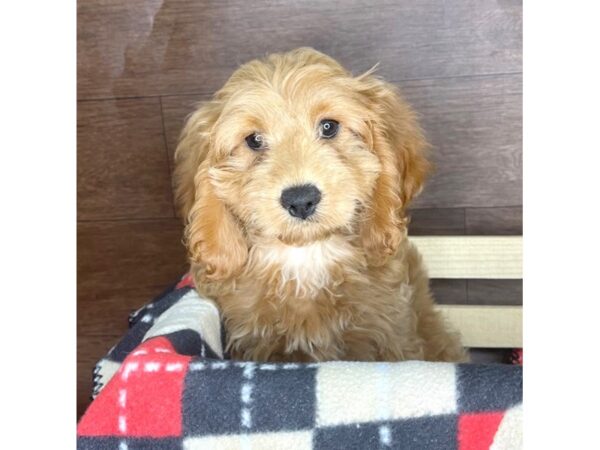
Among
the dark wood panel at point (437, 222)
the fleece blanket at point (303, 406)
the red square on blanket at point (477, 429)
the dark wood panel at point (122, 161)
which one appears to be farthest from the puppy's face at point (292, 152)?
the dark wood panel at point (122, 161)

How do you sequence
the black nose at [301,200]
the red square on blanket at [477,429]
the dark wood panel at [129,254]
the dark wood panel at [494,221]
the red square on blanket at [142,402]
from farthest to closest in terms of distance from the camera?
the dark wood panel at [129,254] → the dark wood panel at [494,221] → the black nose at [301,200] → the red square on blanket at [142,402] → the red square on blanket at [477,429]

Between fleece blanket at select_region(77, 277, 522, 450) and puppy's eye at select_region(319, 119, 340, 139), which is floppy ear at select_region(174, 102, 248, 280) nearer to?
puppy's eye at select_region(319, 119, 340, 139)

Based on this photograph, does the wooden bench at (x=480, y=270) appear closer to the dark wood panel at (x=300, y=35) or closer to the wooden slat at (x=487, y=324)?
the wooden slat at (x=487, y=324)

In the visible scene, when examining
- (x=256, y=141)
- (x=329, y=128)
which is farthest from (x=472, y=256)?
(x=256, y=141)

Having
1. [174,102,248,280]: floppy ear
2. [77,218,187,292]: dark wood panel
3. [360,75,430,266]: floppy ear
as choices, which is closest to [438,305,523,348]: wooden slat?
[360,75,430,266]: floppy ear
